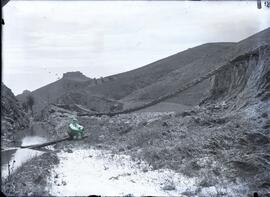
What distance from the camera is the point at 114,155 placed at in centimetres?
2106

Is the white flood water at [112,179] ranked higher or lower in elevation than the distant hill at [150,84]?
higher

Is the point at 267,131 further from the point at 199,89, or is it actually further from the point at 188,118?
the point at 199,89

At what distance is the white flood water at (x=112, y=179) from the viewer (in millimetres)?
13440

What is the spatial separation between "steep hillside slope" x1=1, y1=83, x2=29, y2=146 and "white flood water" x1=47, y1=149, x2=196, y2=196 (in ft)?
24.3

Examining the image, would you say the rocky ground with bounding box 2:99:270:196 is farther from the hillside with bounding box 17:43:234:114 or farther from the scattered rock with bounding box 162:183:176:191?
the hillside with bounding box 17:43:234:114

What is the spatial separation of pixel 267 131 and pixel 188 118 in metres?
7.73

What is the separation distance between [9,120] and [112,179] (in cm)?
1549

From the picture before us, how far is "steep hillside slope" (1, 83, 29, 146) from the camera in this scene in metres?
26.3

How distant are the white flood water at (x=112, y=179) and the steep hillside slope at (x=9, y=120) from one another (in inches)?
292

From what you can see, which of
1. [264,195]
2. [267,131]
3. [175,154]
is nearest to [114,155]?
[175,154]

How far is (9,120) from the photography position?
29.2m

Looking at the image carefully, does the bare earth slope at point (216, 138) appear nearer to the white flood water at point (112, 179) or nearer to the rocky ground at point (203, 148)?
the rocky ground at point (203, 148)

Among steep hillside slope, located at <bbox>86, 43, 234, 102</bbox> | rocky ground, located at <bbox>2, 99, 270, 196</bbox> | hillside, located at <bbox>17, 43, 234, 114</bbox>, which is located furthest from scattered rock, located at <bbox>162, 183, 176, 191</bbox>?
→ steep hillside slope, located at <bbox>86, 43, 234, 102</bbox>

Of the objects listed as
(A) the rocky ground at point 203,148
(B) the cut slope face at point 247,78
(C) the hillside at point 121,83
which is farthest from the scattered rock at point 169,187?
(C) the hillside at point 121,83
